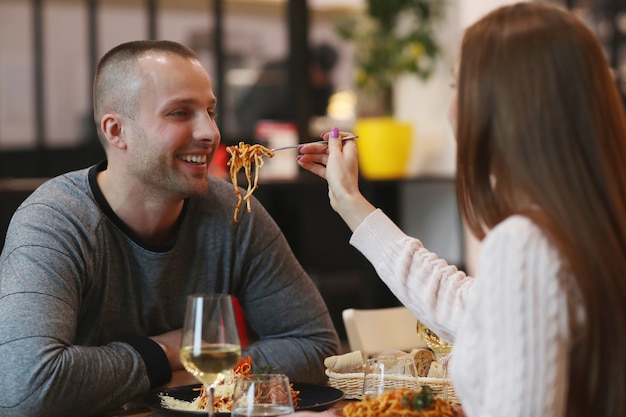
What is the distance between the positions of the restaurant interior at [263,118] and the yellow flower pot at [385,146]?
7 cm

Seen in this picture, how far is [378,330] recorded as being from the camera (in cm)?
265

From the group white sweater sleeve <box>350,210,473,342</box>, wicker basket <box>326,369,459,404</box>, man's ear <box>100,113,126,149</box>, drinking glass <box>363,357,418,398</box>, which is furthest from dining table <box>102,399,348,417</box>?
man's ear <box>100,113,126,149</box>

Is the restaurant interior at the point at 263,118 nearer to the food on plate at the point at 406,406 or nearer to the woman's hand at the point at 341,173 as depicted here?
the woman's hand at the point at 341,173

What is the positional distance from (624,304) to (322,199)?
16.1ft

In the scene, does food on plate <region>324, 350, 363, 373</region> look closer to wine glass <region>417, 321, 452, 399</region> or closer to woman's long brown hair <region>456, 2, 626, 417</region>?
wine glass <region>417, 321, 452, 399</region>

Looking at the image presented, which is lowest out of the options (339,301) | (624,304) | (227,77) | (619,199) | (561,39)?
(339,301)

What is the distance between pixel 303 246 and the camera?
20.2 feet

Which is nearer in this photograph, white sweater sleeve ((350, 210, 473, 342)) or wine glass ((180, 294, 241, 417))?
wine glass ((180, 294, 241, 417))

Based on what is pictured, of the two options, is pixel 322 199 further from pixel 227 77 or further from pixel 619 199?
pixel 619 199

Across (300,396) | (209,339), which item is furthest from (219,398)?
(209,339)

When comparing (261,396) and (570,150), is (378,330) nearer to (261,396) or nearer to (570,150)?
(261,396)

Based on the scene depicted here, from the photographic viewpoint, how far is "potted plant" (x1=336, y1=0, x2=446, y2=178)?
5.82 m

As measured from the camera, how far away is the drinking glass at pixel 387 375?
5.45 ft

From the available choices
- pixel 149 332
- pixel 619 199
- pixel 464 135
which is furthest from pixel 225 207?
pixel 619 199
